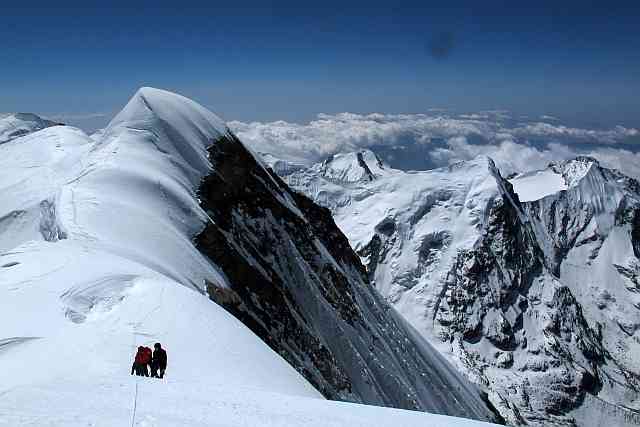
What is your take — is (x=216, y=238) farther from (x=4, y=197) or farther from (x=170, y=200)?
(x=4, y=197)

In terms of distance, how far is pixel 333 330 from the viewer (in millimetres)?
49500

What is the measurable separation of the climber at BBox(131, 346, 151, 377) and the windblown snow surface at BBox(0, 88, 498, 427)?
0.45 m

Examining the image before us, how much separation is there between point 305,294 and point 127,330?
3419 cm

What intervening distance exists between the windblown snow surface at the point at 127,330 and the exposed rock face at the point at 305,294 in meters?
4.91

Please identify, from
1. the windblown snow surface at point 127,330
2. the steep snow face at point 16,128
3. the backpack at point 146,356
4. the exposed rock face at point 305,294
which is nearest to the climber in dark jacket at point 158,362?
the backpack at point 146,356

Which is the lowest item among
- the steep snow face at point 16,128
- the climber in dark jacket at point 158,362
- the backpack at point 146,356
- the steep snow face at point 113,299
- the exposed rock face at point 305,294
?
the steep snow face at point 16,128

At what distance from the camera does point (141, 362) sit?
42.2ft

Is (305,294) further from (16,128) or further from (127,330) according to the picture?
(16,128)

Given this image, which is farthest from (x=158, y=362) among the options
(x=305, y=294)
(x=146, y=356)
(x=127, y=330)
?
(x=305, y=294)

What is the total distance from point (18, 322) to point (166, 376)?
5597mm

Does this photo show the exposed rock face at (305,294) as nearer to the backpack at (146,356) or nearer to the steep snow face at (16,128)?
the backpack at (146,356)

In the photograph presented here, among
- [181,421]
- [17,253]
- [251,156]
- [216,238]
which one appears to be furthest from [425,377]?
[181,421]

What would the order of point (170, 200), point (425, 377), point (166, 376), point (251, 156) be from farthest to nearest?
point (425, 377) → point (251, 156) → point (170, 200) → point (166, 376)

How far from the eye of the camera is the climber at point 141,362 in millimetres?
12789
